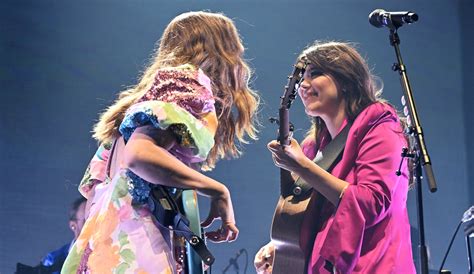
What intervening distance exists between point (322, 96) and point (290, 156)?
30cm

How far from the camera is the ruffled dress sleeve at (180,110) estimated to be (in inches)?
60.5

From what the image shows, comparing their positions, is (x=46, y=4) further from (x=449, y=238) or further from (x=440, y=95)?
(x=449, y=238)

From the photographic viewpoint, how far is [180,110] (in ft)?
5.09

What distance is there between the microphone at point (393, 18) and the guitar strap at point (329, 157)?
1.23 ft

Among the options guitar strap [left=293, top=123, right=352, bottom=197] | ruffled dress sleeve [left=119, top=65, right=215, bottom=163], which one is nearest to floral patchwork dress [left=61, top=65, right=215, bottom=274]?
ruffled dress sleeve [left=119, top=65, right=215, bottom=163]

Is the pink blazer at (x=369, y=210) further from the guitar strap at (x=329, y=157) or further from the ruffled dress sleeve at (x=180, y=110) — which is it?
the ruffled dress sleeve at (x=180, y=110)

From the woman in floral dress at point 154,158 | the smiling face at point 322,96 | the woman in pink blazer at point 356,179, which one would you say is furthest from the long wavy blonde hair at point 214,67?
the smiling face at point 322,96

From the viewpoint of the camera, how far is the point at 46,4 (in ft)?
14.4

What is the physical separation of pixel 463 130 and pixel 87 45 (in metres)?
2.49

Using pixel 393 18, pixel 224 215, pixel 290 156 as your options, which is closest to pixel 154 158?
pixel 224 215

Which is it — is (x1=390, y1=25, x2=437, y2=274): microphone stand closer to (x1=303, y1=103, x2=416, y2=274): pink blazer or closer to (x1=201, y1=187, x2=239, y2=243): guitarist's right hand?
(x1=303, y1=103, x2=416, y2=274): pink blazer

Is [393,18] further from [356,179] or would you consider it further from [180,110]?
[180,110]

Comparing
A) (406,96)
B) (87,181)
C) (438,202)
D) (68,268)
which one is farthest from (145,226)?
(438,202)

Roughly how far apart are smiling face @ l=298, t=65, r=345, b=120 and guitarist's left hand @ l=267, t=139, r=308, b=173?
0.65 ft
